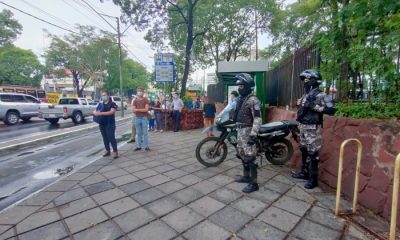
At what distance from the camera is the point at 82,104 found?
49.8 ft

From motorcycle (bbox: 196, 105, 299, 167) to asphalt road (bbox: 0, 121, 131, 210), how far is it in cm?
309

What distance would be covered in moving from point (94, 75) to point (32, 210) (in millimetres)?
33425

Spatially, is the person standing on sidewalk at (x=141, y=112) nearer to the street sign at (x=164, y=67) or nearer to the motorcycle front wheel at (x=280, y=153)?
the motorcycle front wheel at (x=280, y=153)

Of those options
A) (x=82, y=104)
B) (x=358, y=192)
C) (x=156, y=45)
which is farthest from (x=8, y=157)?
(x=156, y=45)

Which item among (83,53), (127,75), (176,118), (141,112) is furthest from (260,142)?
(127,75)

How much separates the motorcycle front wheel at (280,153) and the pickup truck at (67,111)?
1329cm

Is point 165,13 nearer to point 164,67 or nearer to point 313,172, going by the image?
point 164,67

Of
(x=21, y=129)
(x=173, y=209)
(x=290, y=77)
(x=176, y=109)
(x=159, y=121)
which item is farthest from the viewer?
(x=21, y=129)

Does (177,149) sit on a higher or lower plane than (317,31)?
lower

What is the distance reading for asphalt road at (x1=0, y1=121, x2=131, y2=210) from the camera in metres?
3.83

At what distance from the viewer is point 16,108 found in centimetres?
1312

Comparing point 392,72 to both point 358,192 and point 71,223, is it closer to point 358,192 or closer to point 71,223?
point 358,192

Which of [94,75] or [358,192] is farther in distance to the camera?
[94,75]

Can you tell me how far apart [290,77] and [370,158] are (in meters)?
3.73
